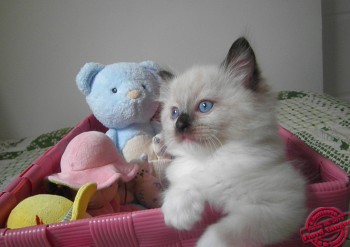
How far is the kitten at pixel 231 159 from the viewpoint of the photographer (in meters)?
0.61

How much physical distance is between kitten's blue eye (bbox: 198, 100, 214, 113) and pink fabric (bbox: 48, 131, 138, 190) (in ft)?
0.97

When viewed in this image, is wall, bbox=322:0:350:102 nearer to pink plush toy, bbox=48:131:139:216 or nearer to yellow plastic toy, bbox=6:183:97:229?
pink plush toy, bbox=48:131:139:216

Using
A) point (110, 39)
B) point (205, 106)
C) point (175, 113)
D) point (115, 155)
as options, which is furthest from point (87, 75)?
point (110, 39)

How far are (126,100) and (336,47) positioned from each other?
7.30 feet

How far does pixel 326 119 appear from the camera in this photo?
67.0 inches

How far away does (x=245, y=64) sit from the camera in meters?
0.79

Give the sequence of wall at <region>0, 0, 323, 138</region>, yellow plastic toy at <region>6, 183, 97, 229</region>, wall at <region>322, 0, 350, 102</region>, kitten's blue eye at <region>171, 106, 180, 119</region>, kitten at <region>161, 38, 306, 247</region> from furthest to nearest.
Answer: wall at <region>322, 0, 350, 102</region> → wall at <region>0, 0, 323, 138</region> → kitten's blue eye at <region>171, 106, 180, 119</region> → yellow plastic toy at <region>6, 183, 97, 229</region> → kitten at <region>161, 38, 306, 247</region>

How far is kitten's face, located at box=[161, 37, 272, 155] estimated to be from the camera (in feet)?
2.43

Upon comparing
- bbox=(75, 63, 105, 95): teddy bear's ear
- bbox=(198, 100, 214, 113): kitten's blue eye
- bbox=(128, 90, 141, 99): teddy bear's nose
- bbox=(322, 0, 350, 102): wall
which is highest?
bbox=(75, 63, 105, 95): teddy bear's ear

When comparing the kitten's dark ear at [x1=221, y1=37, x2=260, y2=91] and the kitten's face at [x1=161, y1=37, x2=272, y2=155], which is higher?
the kitten's dark ear at [x1=221, y1=37, x2=260, y2=91]

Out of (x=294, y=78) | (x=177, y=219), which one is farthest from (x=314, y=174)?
(x=294, y=78)

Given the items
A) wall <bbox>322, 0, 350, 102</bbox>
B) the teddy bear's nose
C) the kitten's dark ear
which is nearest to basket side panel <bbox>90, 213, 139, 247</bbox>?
the kitten's dark ear

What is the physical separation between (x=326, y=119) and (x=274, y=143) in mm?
1087

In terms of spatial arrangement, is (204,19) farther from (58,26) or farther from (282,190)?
(282,190)
